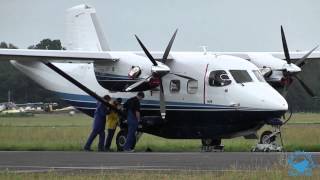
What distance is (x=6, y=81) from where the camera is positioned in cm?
12738

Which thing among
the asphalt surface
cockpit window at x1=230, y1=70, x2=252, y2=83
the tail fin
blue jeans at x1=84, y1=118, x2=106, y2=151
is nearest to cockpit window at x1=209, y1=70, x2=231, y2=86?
cockpit window at x1=230, y1=70, x2=252, y2=83

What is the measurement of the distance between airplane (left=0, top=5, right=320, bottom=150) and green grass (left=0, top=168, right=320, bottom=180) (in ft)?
35.9

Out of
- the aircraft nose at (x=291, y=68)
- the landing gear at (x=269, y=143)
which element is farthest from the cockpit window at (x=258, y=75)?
the landing gear at (x=269, y=143)

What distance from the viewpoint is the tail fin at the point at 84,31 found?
36.7 meters

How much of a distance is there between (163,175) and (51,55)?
14967 millimetres

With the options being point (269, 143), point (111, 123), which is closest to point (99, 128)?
point (111, 123)

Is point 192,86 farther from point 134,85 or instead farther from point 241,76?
Answer: point 134,85

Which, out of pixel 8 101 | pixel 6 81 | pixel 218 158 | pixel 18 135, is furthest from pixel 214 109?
pixel 8 101

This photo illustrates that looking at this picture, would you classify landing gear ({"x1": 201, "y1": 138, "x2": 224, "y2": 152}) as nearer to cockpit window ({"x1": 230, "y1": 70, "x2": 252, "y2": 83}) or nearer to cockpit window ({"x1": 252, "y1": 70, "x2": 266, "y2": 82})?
cockpit window ({"x1": 230, "y1": 70, "x2": 252, "y2": 83})

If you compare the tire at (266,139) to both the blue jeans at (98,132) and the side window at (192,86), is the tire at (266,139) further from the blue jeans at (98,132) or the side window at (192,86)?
the blue jeans at (98,132)

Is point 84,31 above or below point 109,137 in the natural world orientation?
above

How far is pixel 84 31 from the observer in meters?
37.1

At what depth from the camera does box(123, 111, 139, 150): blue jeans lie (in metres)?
27.7

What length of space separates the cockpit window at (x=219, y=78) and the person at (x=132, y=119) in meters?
2.72
